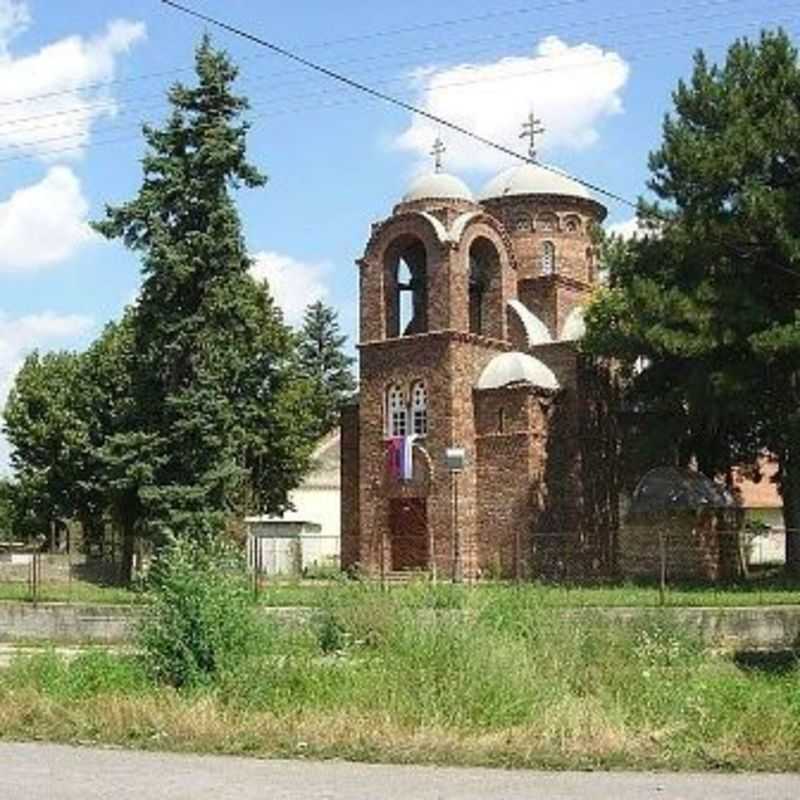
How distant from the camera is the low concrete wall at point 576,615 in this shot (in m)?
17.0

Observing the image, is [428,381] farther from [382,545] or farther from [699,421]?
[699,421]

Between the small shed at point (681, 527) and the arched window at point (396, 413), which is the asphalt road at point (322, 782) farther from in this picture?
the arched window at point (396, 413)

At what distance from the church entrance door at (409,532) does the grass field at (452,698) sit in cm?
2306

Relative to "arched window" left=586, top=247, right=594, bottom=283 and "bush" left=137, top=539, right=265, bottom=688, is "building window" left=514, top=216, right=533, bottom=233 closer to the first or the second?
"arched window" left=586, top=247, right=594, bottom=283

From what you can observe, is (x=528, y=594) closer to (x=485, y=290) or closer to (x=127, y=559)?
(x=127, y=559)

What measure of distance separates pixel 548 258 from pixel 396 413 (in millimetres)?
10279

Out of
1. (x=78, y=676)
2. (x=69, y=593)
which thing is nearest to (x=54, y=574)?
(x=69, y=593)

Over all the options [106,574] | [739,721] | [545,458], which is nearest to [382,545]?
[545,458]

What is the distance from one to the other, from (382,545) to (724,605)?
15.5 metres

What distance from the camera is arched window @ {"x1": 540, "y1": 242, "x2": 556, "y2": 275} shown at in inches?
1794

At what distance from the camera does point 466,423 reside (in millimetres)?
37719

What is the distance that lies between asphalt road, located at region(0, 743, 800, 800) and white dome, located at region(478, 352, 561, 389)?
90.2 ft

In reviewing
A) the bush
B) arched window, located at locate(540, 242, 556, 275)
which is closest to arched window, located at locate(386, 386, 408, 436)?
arched window, located at locate(540, 242, 556, 275)

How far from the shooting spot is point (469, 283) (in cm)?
4009
